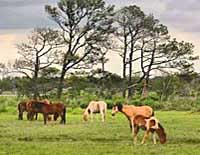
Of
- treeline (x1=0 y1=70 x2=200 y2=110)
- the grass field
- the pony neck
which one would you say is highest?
treeline (x1=0 y1=70 x2=200 y2=110)

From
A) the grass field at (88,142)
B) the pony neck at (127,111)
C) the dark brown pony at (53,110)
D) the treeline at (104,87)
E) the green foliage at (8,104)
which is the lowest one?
A: the grass field at (88,142)

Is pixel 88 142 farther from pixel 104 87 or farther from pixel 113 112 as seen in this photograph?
pixel 104 87

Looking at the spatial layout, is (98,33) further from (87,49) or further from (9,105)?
(9,105)

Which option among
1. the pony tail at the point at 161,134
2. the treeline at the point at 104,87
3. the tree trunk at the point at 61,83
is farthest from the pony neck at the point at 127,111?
the tree trunk at the point at 61,83

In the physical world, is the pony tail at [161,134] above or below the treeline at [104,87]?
below

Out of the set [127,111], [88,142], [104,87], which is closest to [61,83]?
[104,87]

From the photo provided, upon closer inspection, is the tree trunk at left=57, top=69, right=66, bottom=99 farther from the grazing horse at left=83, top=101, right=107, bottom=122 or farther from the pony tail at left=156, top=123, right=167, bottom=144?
the pony tail at left=156, top=123, right=167, bottom=144

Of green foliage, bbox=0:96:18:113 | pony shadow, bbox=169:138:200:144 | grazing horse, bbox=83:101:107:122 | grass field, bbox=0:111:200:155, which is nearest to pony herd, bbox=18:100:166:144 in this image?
grazing horse, bbox=83:101:107:122

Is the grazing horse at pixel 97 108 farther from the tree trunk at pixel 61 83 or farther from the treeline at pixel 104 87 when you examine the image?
the tree trunk at pixel 61 83

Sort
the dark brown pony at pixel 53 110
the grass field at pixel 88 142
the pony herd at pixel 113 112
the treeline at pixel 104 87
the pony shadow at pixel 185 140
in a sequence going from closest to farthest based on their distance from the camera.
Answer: the grass field at pixel 88 142
the pony herd at pixel 113 112
the pony shadow at pixel 185 140
the dark brown pony at pixel 53 110
the treeline at pixel 104 87

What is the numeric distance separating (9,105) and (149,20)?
646 inches

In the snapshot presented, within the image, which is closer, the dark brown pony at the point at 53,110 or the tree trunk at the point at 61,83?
the dark brown pony at the point at 53,110

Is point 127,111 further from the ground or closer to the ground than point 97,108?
closer to the ground

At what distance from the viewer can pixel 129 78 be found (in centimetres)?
6066
